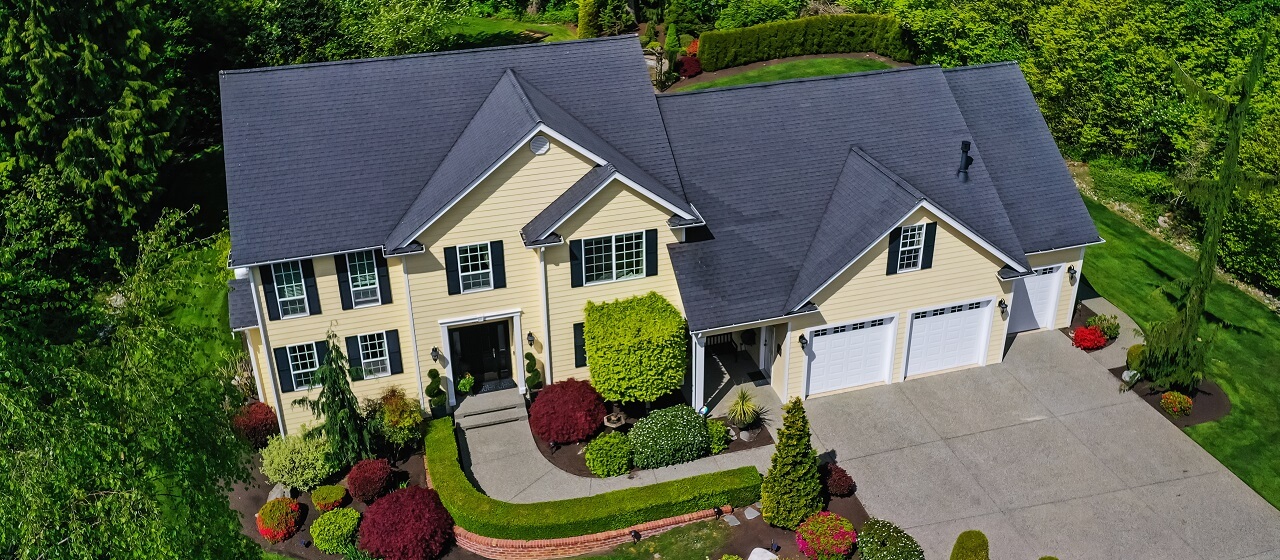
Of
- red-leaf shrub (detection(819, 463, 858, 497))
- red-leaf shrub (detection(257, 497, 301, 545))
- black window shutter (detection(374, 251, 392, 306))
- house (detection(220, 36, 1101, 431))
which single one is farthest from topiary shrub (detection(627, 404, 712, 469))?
red-leaf shrub (detection(257, 497, 301, 545))

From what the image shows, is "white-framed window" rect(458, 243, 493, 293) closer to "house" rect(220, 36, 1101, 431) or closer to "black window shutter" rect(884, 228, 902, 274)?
"house" rect(220, 36, 1101, 431)

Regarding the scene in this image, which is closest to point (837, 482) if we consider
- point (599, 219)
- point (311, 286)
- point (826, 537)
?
point (826, 537)

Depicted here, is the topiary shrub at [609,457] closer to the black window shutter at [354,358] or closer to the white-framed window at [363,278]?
the black window shutter at [354,358]

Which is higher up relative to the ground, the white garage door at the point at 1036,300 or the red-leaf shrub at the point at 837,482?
the white garage door at the point at 1036,300

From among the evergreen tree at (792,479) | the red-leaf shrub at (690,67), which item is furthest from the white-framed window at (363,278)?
the red-leaf shrub at (690,67)

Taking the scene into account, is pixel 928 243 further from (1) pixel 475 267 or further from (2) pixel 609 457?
(1) pixel 475 267
